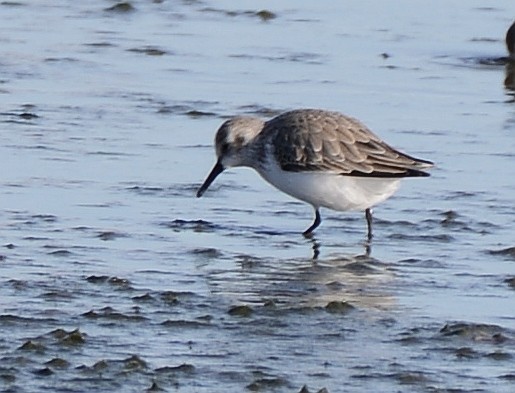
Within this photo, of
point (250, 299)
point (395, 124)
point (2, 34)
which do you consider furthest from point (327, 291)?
point (2, 34)

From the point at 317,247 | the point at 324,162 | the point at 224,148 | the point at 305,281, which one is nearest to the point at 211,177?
the point at 224,148

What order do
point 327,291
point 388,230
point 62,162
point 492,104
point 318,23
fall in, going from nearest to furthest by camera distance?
1. point 327,291
2. point 388,230
3. point 62,162
4. point 492,104
5. point 318,23

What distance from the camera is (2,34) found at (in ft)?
51.5

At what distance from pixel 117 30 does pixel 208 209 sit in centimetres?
659

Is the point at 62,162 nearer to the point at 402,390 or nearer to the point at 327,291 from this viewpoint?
the point at 327,291

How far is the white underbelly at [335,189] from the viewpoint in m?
9.60

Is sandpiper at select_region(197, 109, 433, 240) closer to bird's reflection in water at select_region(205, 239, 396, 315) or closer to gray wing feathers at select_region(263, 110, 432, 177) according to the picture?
gray wing feathers at select_region(263, 110, 432, 177)

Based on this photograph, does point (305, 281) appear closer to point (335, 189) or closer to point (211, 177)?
point (335, 189)

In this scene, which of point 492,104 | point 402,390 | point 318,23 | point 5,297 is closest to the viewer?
point 402,390

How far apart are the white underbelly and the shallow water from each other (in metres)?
0.19

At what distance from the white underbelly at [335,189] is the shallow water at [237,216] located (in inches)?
7.6

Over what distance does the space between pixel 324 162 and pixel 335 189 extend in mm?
160

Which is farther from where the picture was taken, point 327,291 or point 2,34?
point 2,34

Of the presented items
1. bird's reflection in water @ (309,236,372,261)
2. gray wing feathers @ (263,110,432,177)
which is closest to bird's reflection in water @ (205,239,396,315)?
bird's reflection in water @ (309,236,372,261)
